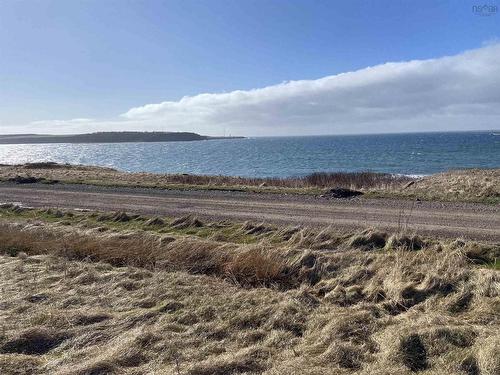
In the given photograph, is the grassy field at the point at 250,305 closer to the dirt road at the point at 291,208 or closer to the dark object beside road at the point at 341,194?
the dirt road at the point at 291,208

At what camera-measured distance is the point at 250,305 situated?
7.77 metres

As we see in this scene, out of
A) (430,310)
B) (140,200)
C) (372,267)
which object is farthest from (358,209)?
(140,200)

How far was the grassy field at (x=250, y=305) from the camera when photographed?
5.84 meters

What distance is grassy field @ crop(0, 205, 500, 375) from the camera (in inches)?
230

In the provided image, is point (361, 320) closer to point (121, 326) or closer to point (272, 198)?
point (121, 326)

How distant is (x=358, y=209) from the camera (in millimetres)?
17078

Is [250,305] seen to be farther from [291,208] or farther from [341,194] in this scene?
[341,194]

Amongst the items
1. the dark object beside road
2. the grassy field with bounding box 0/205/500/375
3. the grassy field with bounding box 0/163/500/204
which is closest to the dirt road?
the dark object beside road

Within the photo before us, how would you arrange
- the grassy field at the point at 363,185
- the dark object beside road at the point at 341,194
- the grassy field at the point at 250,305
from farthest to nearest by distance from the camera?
the dark object beside road at the point at 341,194, the grassy field at the point at 363,185, the grassy field at the point at 250,305

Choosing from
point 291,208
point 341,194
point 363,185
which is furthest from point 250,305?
point 363,185

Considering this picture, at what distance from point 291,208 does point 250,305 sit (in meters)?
10.4

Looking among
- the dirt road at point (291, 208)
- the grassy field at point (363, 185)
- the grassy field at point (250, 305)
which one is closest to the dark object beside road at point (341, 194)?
the grassy field at point (363, 185)

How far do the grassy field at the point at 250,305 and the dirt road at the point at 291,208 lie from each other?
99.8 inches

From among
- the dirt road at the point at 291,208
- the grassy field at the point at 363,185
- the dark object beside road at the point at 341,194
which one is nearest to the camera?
the dirt road at the point at 291,208
